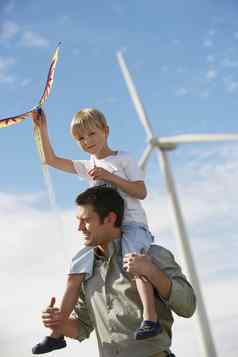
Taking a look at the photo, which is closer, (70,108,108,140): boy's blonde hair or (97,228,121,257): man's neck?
(97,228,121,257): man's neck

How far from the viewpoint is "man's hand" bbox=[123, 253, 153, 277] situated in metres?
5.15

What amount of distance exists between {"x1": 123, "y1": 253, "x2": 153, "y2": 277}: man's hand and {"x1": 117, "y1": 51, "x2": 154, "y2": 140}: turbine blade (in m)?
10.2

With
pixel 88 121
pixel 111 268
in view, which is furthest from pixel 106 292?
pixel 88 121

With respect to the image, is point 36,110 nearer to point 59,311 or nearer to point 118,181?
point 118,181

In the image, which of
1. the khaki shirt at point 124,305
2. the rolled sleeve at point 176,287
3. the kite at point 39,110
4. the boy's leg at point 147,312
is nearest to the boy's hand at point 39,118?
the kite at point 39,110

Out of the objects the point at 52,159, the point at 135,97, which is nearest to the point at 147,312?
the point at 52,159

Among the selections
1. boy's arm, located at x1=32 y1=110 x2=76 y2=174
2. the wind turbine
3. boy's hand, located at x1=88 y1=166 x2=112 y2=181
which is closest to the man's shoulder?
boy's hand, located at x1=88 y1=166 x2=112 y2=181

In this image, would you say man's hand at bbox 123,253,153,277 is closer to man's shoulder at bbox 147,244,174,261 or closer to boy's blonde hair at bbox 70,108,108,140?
man's shoulder at bbox 147,244,174,261

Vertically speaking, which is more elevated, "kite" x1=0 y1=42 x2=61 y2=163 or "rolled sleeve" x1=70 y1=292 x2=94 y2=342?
"kite" x1=0 y1=42 x2=61 y2=163

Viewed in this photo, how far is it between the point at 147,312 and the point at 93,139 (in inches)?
66.2

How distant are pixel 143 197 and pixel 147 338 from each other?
4.10 feet

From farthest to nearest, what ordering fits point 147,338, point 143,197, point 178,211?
point 178,211
point 143,197
point 147,338

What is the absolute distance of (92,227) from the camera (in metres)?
5.54

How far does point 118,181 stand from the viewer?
19.0 ft
